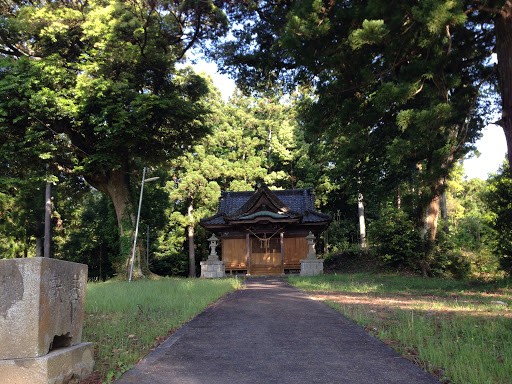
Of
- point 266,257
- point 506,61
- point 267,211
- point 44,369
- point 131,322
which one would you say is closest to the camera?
point 44,369

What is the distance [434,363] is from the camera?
12.8ft

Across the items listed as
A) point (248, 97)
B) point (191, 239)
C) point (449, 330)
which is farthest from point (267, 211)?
point (449, 330)

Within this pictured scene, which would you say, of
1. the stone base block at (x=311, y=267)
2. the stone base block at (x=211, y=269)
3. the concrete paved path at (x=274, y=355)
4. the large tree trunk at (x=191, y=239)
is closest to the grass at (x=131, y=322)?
the concrete paved path at (x=274, y=355)

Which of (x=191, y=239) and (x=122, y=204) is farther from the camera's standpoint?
(x=191, y=239)

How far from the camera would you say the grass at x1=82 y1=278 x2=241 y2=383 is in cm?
421

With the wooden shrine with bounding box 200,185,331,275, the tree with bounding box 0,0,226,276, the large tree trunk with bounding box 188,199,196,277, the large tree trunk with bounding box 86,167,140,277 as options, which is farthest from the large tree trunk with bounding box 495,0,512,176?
the large tree trunk with bounding box 188,199,196,277

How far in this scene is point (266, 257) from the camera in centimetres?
2417

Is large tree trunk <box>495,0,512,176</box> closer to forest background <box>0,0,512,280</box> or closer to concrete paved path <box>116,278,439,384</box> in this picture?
forest background <box>0,0,512,280</box>

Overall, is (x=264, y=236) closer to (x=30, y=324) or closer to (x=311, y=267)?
(x=311, y=267)

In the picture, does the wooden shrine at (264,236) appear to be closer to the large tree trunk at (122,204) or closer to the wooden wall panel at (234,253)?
the wooden wall panel at (234,253)

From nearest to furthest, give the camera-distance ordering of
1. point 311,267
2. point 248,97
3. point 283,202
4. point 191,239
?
point 248,97, point 311,267, point 283,202, point 191,239

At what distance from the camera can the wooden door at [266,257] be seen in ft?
78.2

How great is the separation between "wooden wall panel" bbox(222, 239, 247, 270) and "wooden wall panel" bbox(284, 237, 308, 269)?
2795 mm

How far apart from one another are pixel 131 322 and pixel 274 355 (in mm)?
3135
